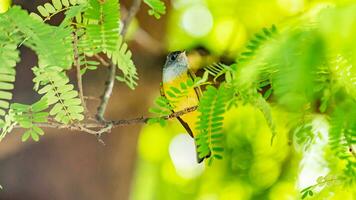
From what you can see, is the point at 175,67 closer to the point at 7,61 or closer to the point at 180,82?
the point at 180,82

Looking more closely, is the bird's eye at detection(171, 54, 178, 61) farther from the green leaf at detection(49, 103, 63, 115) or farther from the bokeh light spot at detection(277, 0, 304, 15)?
the bokeh light spot at detection(277, 0, 304, 15)

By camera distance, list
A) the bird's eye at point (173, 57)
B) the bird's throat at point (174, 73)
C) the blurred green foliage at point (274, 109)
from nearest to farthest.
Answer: the blurred green foliage at point (274, 109), the bird's throat at point (174, 73), the bird's eye at point (173, 57)

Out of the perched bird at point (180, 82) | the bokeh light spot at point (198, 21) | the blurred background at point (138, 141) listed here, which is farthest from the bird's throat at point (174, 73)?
the bokeh light spot at point (198, 21)

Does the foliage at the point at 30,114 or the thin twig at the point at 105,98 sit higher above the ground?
the thin twig at the point at 105,98

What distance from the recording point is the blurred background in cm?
213

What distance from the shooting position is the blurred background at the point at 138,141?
2.13m

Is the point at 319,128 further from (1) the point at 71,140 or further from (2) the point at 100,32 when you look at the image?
(1) the point at 71,140

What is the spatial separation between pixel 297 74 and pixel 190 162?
2345mm

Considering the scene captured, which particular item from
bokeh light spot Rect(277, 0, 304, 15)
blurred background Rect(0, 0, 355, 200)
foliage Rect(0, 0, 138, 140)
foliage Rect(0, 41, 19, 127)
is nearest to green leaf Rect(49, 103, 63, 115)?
foliage Rect(0, 0, 138, 140)

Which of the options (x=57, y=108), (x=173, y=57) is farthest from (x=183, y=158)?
(x=57, y=108)

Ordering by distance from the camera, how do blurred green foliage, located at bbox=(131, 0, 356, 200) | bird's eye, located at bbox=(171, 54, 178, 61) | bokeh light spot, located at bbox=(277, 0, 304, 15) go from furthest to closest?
bokeh light spot, located at bbox=(277, 0, 304, 15) → bird's eye, located at bbox=(171, 54, 178, 61) → blurred green foliage, located at bbox=(131, 0, 356, 200)

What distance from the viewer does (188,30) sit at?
9.84ft

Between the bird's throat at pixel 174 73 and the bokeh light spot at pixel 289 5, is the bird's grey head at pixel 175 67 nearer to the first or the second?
the bird's throat at pixel 174 73

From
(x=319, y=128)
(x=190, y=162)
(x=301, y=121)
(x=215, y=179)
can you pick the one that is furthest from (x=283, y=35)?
(x=190, y=162)
